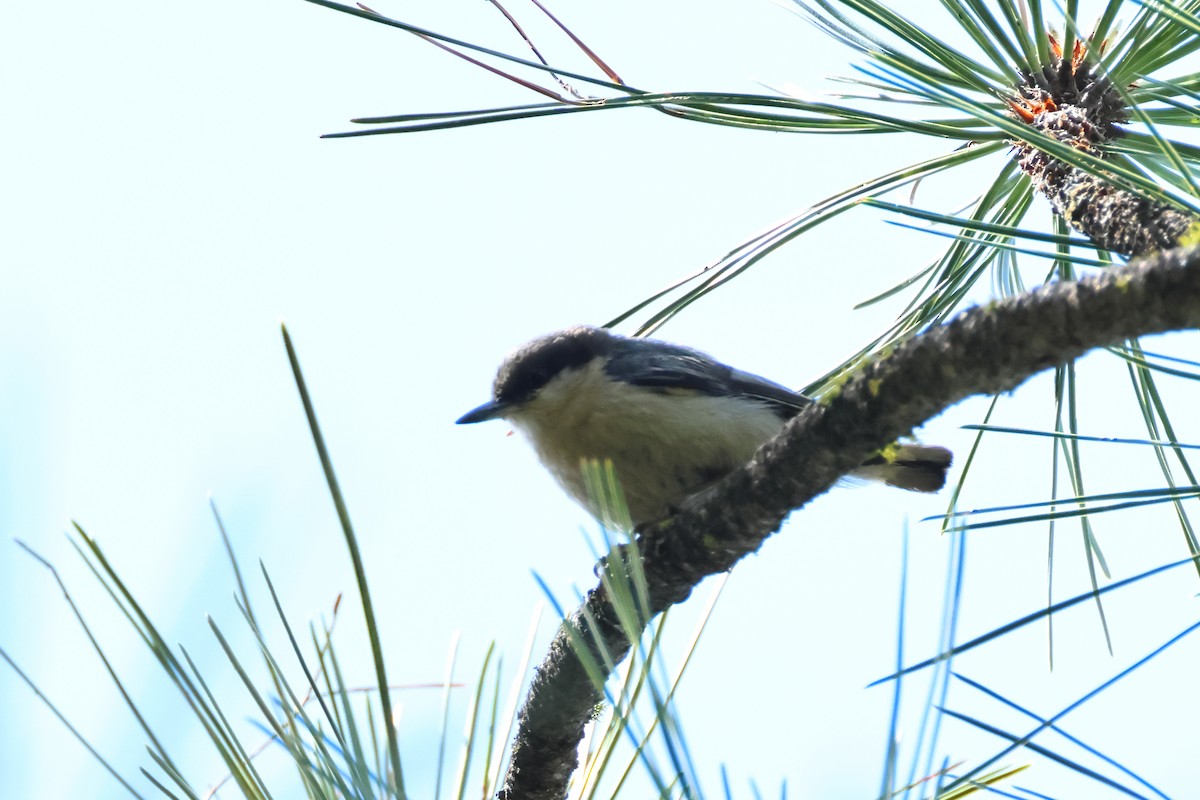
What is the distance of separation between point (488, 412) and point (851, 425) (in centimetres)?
236

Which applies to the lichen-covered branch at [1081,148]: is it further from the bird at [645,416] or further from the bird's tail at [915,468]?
the bird's tail at [915,468]

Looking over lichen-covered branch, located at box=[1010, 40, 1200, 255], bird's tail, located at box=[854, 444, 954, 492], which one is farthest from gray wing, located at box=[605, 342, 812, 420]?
lichen-covered branch, located at box=[1010, 40, 1200, 255]

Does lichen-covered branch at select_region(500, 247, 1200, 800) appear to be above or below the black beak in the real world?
below

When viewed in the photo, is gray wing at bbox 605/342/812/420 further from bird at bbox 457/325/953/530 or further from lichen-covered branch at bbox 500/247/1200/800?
lichen-covered branch at bbox 500/247/1200/800

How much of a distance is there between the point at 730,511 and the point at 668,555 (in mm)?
197

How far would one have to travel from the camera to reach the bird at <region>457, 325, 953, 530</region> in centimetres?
331

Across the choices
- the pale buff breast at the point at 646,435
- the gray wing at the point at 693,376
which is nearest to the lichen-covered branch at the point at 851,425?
the pale buff breast at the point at 646,435

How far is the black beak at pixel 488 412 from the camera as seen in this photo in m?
3.85

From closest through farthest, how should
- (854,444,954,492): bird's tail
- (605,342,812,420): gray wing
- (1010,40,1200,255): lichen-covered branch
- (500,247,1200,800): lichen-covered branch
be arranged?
(500,247,1200,800): lichen-covered branch, (1010,40,1200,255): lichen-covered branch, (854,444,954,492): bird's tail, (605,342,812,420): gray wing

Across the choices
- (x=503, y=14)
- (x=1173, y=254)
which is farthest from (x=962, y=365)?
(x=503, y=14)

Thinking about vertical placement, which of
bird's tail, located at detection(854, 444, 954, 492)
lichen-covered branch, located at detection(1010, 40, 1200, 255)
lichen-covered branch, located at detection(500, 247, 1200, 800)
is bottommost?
bird's tail, located at detection(854, 444, 954, 492)


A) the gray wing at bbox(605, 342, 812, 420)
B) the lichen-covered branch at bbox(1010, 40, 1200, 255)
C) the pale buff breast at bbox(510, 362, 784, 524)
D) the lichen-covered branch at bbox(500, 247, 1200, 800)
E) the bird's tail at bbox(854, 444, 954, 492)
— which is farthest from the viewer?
the gray wing at bbox(605, 342, 812, 420)

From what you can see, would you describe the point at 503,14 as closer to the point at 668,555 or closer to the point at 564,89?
the point at 564,89

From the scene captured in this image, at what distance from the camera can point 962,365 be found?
57.9 inches
